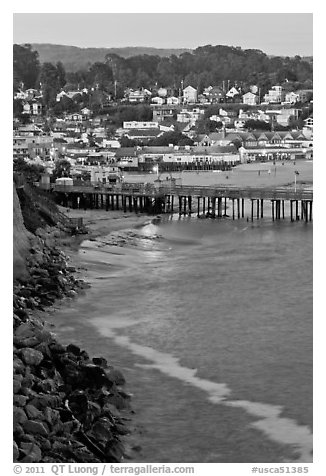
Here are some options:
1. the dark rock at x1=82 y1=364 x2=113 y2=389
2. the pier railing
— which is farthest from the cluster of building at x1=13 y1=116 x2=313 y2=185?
the dark rock at x1=82 y1=364 x2=113 y2=389

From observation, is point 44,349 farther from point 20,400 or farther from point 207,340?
point 207,340

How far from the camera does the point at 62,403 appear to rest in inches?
336

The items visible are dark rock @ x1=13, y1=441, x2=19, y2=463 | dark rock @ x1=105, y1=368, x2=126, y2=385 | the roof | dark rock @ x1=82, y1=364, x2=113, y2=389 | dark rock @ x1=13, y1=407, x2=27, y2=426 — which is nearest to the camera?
dark rock @ x1=13, y1=441, x2=19, y2=463

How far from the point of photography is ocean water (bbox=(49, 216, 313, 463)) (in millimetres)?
8578

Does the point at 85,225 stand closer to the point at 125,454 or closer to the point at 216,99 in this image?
the point at 125,454

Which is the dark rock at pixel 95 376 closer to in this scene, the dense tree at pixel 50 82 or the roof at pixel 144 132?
the roof at pixel 144 132

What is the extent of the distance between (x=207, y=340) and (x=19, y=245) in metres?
3.94

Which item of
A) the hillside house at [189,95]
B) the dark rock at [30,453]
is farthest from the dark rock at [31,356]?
the hillside house at [189,95]

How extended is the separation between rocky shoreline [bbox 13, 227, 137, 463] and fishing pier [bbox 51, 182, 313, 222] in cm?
1360

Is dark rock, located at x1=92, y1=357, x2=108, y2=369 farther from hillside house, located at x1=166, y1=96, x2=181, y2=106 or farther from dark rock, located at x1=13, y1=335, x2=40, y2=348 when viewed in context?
hillside house, located at x1=166, y1=96, x2=181, y2=106

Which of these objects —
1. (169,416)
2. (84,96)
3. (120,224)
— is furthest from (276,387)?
(84,96)

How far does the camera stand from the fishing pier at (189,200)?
24.3 m

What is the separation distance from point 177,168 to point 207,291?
1045 inches

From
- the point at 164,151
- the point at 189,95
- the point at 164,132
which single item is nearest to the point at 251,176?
the point at 164,151
